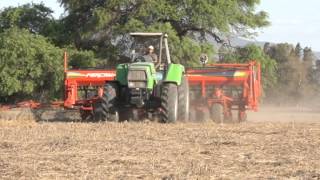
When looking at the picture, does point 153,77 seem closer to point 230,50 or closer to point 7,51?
point 7,51

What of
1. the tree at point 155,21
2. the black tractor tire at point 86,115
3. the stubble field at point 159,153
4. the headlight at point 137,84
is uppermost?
the tree at point 155,21

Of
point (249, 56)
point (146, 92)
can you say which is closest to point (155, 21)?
point (249, 56)

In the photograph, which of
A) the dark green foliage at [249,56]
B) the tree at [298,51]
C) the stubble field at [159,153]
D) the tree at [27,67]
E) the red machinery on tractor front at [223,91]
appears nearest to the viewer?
the stubble field at [159,153]

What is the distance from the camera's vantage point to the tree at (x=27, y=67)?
2842 cm

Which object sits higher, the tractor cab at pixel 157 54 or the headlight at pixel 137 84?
the tractor cab at pixel 157 54

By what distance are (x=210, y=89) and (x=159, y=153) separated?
10352mm

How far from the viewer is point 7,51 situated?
28703 mm

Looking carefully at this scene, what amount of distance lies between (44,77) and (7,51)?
6.12ft

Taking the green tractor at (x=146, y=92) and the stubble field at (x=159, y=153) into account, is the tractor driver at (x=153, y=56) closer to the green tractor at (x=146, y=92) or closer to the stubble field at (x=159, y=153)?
the green tractor at (x=146, y=92)

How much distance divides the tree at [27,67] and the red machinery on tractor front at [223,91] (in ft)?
34.3

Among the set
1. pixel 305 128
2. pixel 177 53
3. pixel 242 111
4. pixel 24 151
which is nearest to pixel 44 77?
pixel 177 53

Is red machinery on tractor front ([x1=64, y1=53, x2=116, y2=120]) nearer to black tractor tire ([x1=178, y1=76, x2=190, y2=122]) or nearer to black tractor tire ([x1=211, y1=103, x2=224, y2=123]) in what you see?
black tractor tire ([x1=178, y1=76, x2=190, y2=122])

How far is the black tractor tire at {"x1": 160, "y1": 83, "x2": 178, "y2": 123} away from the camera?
52.1 ft

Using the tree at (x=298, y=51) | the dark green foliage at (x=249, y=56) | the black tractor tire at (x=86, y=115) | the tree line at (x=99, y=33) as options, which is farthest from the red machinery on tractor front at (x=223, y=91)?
the tree at (x=298, y=51)
